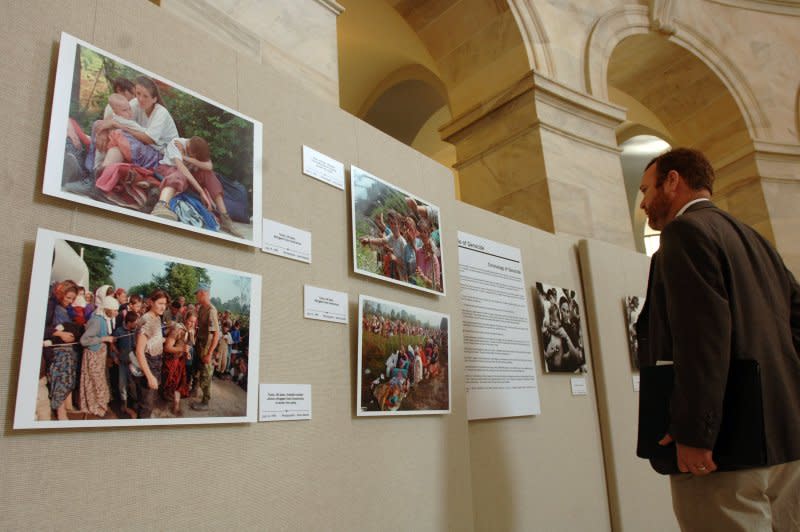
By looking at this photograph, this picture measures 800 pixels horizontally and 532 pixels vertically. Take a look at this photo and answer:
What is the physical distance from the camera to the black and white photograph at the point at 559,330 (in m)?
3.98

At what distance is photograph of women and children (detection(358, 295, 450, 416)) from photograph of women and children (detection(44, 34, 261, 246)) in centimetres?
64

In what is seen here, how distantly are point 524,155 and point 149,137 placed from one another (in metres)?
4.37

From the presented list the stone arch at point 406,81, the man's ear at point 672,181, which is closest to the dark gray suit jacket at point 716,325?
the man's ear at point 672,181

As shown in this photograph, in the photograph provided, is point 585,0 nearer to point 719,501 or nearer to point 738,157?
point 738,157

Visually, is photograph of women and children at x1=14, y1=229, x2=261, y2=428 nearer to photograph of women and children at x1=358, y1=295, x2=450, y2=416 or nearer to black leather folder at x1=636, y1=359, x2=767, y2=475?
photograph of women and children at x1=358, y1=295, x2=450, y2=416

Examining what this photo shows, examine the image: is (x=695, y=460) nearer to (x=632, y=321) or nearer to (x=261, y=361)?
(x=261, y=361)

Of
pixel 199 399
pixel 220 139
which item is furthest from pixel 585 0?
pixel 199 399

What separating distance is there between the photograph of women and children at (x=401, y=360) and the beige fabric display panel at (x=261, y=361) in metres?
0.05
